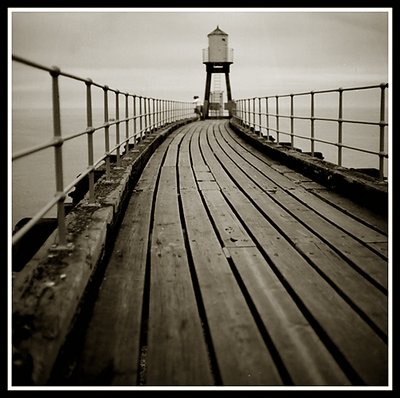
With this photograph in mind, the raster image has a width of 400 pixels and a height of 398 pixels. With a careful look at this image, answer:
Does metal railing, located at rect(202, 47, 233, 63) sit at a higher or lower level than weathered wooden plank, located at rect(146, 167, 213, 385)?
higher

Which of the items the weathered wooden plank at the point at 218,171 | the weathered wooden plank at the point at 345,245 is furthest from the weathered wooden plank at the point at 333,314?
the weathered wooden plank at the point at 218,171

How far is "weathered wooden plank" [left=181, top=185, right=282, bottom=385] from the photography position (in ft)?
6.31

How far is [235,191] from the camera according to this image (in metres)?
5.54

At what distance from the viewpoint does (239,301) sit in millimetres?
2549

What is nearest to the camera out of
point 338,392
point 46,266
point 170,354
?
point 338,392

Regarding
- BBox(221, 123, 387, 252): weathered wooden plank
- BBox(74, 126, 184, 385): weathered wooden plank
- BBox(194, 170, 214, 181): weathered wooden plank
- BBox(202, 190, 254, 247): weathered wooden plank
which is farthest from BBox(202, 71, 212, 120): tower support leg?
BBox(74, 126, 184, 385): weathered wooden plank

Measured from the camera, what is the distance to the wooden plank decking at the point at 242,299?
1.96 meters

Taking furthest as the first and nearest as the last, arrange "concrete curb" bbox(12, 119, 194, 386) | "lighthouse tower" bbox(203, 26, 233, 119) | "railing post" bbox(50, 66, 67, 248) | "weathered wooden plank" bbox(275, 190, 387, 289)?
1. "lighthouse tower" bbox(203, 26, 233, 119)
2. "weathered wooden plank" bbox(275, 190, 387, 289)
3. "railing post" bbox(50, 66, 67, 248)
4. "concrete curb" bbox(12, 119, 194, 386)

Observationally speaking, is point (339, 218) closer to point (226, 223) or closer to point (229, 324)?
point (226, 223)

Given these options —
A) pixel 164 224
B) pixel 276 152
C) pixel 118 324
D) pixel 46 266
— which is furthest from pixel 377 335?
pixel 276 152

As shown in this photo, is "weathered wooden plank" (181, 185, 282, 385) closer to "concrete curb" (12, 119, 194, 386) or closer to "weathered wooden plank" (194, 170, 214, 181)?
"concrete curb" (12, 119, 194, 386)

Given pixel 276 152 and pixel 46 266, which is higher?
pixel 276 152
